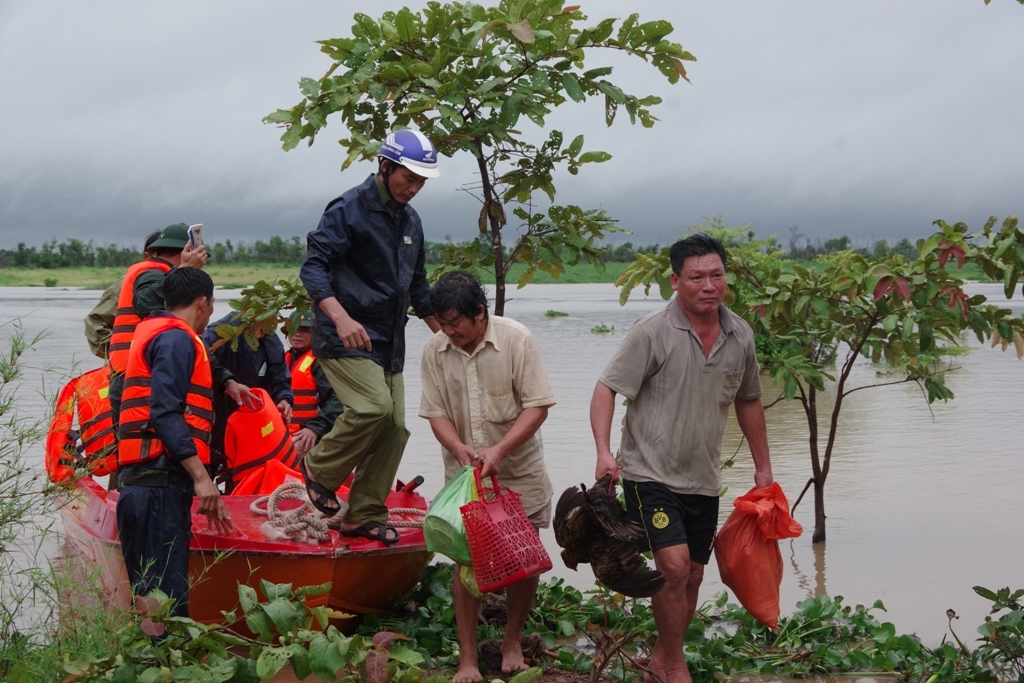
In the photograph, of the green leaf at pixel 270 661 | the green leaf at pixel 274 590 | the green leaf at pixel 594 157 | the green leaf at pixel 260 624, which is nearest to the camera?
the green leaf at pixel 270 661

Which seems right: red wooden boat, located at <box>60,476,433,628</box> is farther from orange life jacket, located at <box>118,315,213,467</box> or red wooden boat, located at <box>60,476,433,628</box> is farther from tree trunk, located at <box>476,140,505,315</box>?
tree trunk, located at <box>476,140,505,315</box>

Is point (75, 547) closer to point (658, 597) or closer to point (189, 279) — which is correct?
point (189, 279)

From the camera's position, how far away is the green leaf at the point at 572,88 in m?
5.46

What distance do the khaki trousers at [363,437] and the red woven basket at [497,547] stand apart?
84 centimetres

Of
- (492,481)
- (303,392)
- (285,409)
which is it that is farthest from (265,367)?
(492,481)

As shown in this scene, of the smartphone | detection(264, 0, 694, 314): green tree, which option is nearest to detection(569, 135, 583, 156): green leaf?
detection(264, 0, 694, 314): green tree

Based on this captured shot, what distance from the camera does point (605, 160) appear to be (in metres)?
6.00

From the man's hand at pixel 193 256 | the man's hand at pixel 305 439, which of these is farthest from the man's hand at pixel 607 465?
the man's hand at pixel 305 439

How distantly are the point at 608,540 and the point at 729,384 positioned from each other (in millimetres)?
825

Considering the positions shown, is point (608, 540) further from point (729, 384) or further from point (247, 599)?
point (247, 599)

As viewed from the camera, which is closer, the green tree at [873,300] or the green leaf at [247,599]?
the green leaf at [247,599]

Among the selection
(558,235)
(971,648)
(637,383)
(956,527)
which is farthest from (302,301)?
(956,527)

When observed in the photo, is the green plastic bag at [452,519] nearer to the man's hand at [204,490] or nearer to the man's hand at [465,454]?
the man's hand at [465,454]

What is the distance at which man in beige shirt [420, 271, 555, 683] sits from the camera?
4.68 m
